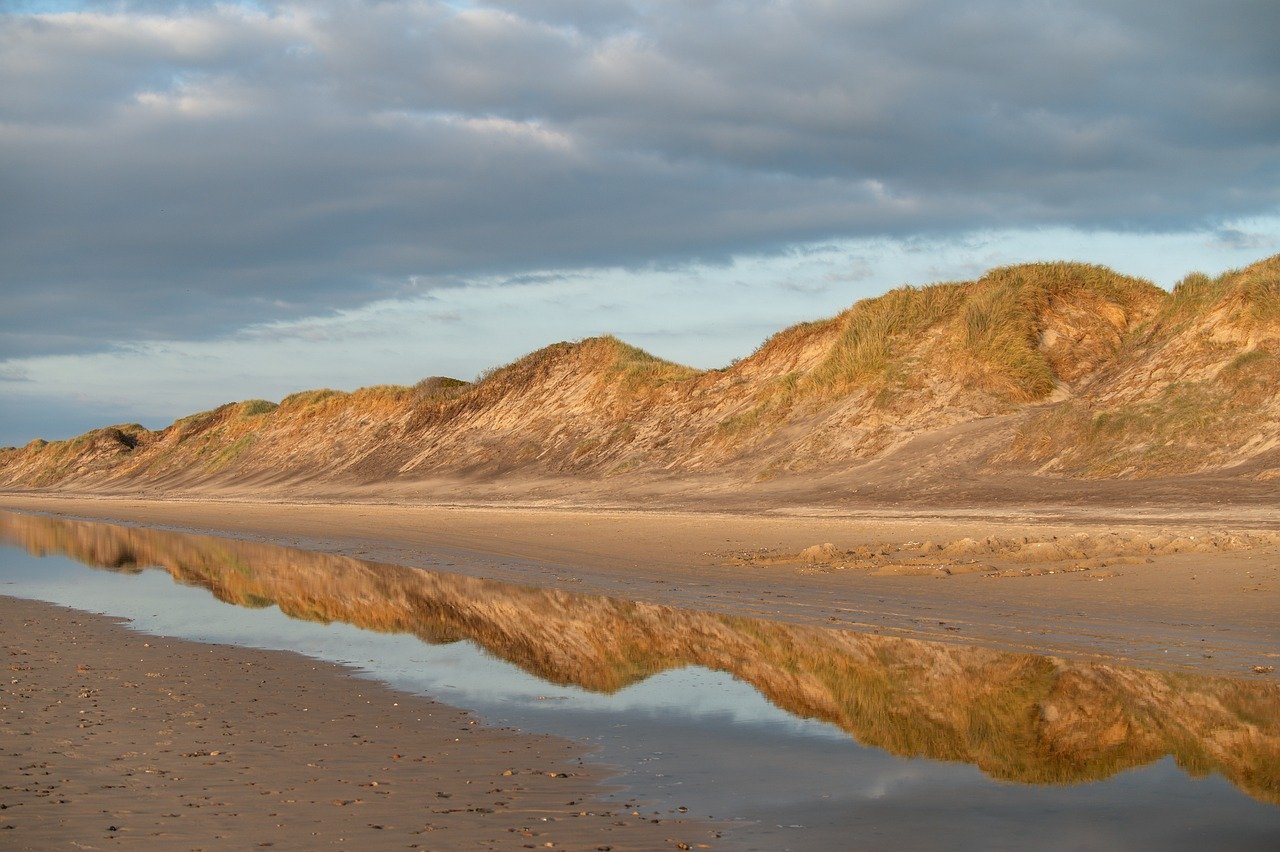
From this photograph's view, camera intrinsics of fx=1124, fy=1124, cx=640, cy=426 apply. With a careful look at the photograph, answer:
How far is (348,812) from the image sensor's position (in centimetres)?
577

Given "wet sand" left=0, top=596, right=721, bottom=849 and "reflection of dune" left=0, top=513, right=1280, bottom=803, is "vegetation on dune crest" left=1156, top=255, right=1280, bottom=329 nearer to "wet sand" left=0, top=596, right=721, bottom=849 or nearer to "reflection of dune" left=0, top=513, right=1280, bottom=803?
"reflection of dune" left=0, top=513, right=1280, bottom=803

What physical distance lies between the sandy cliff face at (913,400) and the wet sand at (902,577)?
5.52 metres

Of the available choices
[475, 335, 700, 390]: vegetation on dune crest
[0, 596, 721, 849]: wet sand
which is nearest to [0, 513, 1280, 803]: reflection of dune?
[0, 596, 721, 849]: wet sand

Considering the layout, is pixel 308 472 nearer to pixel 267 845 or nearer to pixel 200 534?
pixel 200 534

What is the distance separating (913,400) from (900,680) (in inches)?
1008

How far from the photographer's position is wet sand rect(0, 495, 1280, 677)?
1042cm

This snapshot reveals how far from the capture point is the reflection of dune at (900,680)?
707 centimetres

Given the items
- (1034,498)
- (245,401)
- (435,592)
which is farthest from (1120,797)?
(245,401)

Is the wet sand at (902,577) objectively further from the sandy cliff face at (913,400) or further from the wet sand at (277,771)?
the sandy cliff face at (913,400)

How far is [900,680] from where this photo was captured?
924cm

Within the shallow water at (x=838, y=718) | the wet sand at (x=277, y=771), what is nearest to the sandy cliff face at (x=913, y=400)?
the shallow water at (x=838, y=718)

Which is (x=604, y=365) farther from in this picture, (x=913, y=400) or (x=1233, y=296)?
(x=1233, y=296)

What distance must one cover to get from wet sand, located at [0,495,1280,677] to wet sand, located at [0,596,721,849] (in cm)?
513

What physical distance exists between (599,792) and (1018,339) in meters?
30.1
